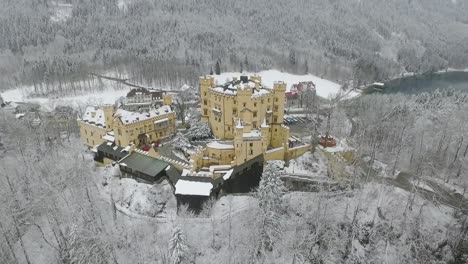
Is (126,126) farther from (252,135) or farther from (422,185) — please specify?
(422,185)

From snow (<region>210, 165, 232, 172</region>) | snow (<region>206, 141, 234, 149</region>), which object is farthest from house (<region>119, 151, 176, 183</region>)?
snow (<region>206, 141, 234, 149</region>)

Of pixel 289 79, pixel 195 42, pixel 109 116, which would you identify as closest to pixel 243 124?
pixel 109 116

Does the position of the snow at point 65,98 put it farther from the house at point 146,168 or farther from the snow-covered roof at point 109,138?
the house at point 146,168

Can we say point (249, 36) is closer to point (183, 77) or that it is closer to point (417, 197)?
point (183, 77)

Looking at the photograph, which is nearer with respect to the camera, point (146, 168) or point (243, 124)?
point (146, 168)

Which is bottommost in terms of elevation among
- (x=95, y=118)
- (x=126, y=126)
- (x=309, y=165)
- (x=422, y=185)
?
(x=422, y=185)

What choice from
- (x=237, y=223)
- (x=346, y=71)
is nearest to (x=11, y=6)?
(x=346, y=71)
